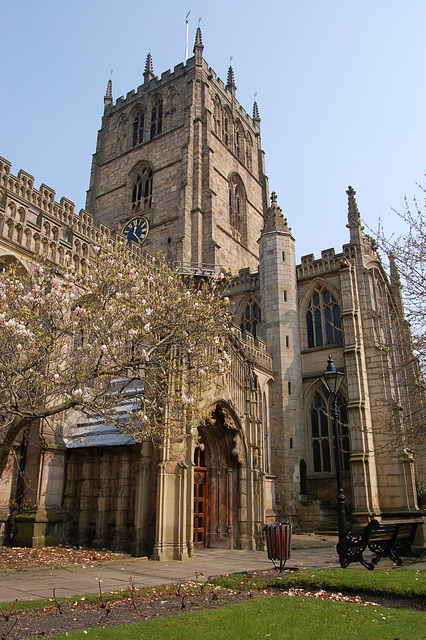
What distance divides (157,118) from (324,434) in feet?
110

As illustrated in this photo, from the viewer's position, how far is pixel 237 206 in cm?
4572

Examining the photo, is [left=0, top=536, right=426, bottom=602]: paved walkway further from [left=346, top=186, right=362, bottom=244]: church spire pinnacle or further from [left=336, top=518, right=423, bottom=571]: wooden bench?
[left=346, top=186, right=362, bottom=244]: church spire pinnacle

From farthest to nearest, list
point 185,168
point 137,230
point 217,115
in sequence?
point 217,115
point 137,230
point 185,168

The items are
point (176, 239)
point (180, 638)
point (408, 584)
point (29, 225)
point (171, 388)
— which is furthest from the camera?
point (176, 239)

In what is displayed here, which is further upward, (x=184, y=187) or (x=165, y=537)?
(x=184, y=187)

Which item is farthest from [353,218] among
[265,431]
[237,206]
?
[237,206]

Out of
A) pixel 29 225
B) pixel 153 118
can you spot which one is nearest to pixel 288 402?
pixel 29 225

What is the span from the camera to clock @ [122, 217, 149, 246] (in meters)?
40.9

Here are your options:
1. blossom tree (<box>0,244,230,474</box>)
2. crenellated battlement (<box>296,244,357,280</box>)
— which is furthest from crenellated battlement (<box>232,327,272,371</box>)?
blossom tree (<box>0,244,230,474</box>)

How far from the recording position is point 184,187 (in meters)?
39.3

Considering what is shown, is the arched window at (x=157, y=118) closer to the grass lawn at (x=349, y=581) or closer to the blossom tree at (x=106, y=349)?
the blossom tree at (x=106, y=349)

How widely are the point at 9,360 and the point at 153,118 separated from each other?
4070 centimetres

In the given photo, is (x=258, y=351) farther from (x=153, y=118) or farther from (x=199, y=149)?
(x=153, y=118)

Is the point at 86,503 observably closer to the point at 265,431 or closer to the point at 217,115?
the point at 265,431
